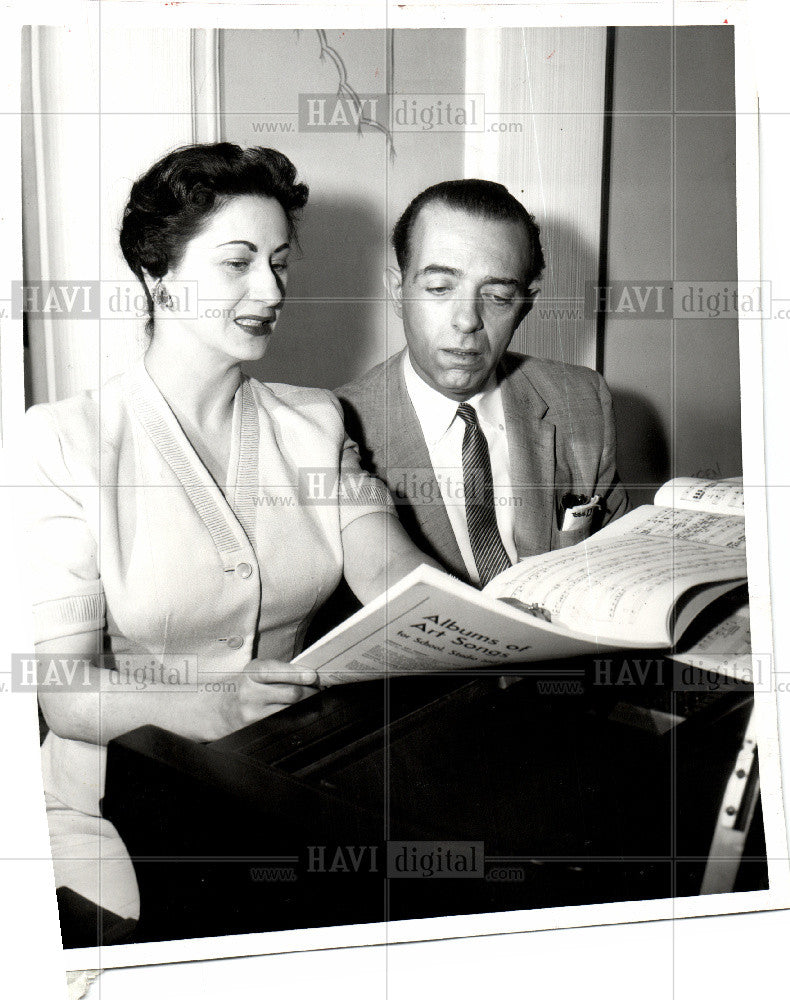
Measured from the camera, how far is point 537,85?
4.30 ft

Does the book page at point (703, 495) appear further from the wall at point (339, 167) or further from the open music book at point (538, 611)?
A: the wall at point (339, 167)

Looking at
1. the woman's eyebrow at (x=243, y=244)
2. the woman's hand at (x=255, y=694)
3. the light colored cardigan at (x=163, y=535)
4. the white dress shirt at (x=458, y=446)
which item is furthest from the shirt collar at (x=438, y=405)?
the woman's hand at (x=255, y=694)

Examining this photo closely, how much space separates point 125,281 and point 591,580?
0.68m

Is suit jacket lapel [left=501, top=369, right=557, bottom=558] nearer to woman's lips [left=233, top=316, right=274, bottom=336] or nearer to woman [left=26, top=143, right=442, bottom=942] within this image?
woman [left=26, top=143, right=442, bottom=942]

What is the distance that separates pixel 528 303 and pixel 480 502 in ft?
0.86

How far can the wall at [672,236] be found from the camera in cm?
134

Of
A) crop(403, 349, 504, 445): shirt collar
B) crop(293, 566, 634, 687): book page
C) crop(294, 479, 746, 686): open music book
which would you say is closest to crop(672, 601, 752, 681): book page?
crop(294, 479, 746, 686): open music book

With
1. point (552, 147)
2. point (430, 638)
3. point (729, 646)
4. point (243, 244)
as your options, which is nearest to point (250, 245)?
point (243, 244)

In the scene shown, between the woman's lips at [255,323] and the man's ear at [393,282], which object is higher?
the man's ear at [393,282]

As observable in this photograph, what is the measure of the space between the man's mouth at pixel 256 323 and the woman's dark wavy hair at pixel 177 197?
4.0 inches

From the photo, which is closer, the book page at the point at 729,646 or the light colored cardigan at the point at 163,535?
the light colored cardigan at the point at 163,535

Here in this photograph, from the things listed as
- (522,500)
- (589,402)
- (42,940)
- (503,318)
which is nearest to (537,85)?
(503,318)

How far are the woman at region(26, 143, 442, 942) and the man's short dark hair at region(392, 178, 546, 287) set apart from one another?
133 mm

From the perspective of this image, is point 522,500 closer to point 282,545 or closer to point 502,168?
point 282,545
